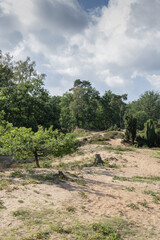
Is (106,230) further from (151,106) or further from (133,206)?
(151,106)

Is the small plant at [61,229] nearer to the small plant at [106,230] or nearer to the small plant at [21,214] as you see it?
the small plant at [106,230]

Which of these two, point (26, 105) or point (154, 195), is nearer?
point (154, 195)

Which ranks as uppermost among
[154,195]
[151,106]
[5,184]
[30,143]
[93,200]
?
[151,106]

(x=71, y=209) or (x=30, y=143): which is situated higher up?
(x=30, y=143)

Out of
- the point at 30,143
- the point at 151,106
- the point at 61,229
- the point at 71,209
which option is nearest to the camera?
the point at 61,229

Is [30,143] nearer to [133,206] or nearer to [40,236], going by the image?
[133,206]

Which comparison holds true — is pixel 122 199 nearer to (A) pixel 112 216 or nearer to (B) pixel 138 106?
(A) pixel 112 216

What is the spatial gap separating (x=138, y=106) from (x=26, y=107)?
5056 centimetres

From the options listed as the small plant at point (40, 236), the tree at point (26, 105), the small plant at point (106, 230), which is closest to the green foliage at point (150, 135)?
the tree at point (26, 105)

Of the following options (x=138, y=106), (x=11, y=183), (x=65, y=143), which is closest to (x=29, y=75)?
(x=65, y=143)

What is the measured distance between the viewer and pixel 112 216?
7797 millimetres

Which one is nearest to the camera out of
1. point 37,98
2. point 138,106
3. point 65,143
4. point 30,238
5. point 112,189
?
point 30,238

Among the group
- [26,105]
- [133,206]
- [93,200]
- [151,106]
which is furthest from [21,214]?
[151,106]

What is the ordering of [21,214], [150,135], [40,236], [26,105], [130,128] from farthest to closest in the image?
[130,128] → [150,135] → [26,105] → [21,214] → [40,236]
